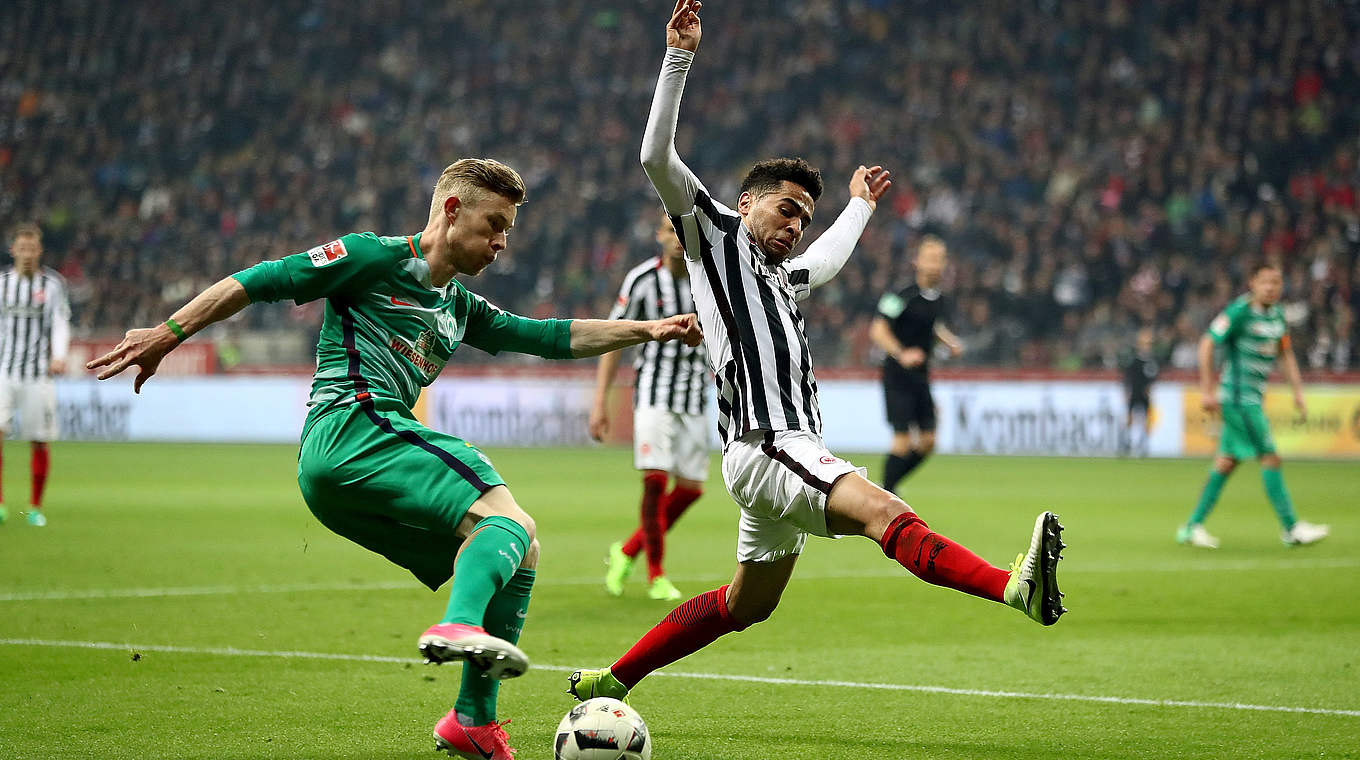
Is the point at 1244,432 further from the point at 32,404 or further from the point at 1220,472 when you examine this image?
the point at 32,404

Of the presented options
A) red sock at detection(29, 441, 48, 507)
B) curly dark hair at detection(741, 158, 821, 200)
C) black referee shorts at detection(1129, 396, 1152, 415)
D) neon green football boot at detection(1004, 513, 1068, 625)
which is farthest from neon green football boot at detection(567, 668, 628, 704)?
black referee shorts at detection(1129, 396, 1152, 415)

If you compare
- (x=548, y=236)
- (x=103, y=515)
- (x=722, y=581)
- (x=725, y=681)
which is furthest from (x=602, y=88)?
(x=725, y=681)

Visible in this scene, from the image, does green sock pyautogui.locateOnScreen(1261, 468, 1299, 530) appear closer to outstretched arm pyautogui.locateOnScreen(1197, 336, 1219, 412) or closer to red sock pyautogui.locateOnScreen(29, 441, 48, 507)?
outstretched arm pyautogui.locateOnScreen(1197, 336, 1219, 412)

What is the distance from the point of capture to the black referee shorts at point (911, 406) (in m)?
13.9

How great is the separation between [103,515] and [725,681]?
9139 mm

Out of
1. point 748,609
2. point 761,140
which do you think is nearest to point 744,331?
point 748,609

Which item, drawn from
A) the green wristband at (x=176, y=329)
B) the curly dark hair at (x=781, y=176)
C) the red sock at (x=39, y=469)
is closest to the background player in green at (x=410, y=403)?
the green wristband at (x=176, y=329)

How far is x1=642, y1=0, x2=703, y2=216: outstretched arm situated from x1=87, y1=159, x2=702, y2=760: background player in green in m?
0.42

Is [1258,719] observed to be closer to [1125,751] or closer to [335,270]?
[1125,751]

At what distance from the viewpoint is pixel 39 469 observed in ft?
42.5

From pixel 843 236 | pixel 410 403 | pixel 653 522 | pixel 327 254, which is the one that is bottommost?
pixel 653 522

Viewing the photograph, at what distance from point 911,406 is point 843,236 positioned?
8.05m

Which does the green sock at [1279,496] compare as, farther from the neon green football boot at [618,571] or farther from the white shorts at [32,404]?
the white shorts at [32,404]

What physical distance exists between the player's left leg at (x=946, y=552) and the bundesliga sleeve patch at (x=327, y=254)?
162cm
